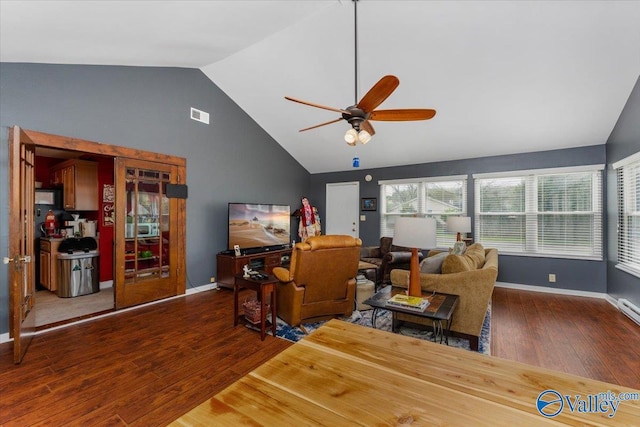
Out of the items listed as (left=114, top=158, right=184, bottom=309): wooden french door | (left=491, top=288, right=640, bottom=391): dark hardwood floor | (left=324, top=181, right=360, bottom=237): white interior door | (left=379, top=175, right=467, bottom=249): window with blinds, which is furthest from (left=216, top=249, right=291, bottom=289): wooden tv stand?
(left=491, top=288, right=640, bottom=391): dark hardwood floor

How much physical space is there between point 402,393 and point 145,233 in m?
4.24

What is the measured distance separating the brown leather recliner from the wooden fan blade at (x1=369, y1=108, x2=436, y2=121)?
1307mm

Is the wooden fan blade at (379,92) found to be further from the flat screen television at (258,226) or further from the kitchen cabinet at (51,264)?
the kitchen cabinet at (51,264)

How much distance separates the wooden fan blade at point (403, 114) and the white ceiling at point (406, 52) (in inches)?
46.0

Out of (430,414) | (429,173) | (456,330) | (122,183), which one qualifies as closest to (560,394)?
(430,414)

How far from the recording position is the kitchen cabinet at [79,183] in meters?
4.68

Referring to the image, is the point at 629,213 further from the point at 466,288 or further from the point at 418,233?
the point at 418,233

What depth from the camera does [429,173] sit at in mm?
5922

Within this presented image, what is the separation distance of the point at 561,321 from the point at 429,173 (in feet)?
10.9

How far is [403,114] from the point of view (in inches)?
106

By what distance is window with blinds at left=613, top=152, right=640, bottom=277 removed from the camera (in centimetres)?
361

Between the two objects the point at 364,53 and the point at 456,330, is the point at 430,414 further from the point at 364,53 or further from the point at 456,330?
the point at 364,53

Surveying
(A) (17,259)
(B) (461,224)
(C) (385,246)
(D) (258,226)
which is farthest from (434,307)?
(D) (258,226)

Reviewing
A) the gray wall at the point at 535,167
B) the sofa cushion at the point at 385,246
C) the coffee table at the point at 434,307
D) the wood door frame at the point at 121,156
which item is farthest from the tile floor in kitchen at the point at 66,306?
the gray wall at the point at 535,167
